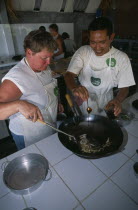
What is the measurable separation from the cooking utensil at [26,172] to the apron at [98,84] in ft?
3.90

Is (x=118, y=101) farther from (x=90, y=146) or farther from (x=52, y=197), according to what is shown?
(x=52, y=197)

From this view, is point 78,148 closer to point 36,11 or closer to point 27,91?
point 27,91

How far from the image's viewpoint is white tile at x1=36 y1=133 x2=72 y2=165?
1185mm

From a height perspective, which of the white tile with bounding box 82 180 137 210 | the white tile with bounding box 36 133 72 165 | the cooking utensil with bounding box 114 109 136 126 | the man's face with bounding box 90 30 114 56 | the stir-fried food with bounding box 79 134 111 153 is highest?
the man's face with bounding box 90 30 114 56

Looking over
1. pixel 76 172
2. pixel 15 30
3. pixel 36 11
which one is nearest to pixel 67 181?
pixel 76 172

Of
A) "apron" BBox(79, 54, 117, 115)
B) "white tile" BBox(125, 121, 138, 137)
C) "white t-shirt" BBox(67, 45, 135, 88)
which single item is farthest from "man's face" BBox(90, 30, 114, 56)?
"white tile" BBox(125, 121, 138, 137)

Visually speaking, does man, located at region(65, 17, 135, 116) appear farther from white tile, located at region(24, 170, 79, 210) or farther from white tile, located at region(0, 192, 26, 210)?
white tile, located at region(0, 192, 26, 210)

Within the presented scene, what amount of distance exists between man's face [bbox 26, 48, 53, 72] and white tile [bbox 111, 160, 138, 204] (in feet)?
3.61

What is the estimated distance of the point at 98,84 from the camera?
6.34ft

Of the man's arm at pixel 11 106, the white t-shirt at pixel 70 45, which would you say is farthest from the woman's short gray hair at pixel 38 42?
the white t-shirt at pixel 70 45

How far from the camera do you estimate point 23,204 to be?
883 mm

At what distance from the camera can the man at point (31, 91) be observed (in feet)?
3.61

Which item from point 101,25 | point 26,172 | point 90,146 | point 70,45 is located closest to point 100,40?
point 101,25

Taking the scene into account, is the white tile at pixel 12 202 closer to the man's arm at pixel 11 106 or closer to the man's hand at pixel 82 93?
the man's arm at pixel 11 106
